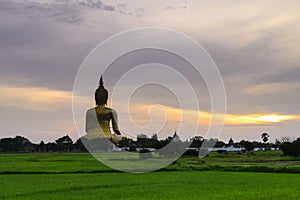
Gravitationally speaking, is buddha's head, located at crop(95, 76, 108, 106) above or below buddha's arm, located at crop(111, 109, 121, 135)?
above

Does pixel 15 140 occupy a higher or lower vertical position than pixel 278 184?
higher

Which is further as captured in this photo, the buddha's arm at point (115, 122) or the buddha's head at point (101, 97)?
the buddha's head at point (101, 97)

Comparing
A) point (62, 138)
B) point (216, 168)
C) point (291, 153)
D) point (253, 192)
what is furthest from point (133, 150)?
point (253, 192)

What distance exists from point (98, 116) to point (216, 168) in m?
33.5

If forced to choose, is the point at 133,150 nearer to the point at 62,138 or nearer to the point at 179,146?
the point at 179,146

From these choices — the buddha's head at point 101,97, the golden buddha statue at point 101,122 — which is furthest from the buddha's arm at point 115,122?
the buddha's head at point 101,97

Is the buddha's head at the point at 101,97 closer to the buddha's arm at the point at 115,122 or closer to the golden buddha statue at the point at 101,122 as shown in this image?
the golden buddha statue at the point at 101,122

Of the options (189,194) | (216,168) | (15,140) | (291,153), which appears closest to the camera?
(189,194)

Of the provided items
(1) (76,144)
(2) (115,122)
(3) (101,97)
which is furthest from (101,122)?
(1) (76,144)

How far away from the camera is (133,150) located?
74.0m

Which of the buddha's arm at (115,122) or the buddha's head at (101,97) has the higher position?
the buddha's head at (101,97)

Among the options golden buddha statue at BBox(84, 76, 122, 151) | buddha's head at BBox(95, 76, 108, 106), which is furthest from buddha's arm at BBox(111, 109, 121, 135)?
buddha's head at BBox(95, 76, 108, 106)

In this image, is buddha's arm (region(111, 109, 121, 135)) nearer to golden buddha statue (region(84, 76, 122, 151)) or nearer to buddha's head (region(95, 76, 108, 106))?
golden buddha statue (region(84, 76, 122, 151))

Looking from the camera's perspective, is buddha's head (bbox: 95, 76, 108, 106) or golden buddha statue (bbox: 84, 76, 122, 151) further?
buddha's head (bbox: 95, 76, 108, 106)
